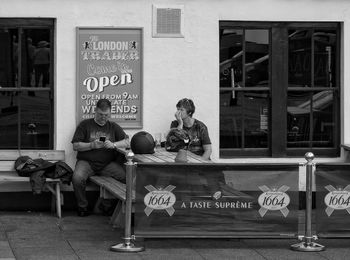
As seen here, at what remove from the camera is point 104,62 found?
12.4m

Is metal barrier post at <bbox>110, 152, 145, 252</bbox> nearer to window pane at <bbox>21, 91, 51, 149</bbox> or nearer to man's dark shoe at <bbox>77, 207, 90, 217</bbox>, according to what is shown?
man's dark shoe at <bbox>77, 207, 90, 217</bbox>

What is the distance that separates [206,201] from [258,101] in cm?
364

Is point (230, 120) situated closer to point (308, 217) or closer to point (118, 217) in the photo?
point (118, 217)

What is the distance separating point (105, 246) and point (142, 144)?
7.57ft

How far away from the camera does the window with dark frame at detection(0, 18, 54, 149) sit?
12.2m

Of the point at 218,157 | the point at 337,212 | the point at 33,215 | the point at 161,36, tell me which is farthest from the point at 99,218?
the point at 337,212

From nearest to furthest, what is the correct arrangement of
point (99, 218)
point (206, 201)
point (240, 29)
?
1. point (206, 201)
2. point (99, 218)
3. point (240, 29)

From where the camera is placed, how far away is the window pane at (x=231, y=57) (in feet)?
41.8

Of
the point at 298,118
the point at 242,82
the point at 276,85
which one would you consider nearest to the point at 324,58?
the point at 276,85

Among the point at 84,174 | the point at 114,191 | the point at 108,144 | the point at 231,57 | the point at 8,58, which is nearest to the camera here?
the point at 114,191

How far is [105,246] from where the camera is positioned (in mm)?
9891

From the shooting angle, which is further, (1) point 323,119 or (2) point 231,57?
(1) point 323,119

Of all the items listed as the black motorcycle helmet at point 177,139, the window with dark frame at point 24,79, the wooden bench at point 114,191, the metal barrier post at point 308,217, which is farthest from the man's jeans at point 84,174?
the metal barrier post at point 308,217

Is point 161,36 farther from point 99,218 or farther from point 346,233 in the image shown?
point 346,233
